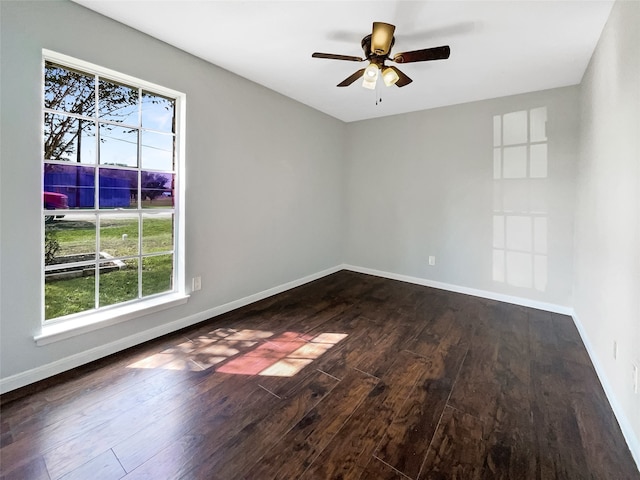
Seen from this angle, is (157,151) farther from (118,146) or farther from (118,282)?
(118,282)

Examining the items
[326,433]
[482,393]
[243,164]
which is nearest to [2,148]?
[243,164]

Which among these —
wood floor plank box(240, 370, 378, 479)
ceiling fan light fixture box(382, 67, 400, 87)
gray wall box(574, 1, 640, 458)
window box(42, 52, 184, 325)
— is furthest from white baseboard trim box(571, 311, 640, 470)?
window box(42, 52, 184, 325)

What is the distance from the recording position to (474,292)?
3.82 m

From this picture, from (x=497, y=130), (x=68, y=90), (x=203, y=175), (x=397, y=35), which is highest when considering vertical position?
(x=397, y=35)

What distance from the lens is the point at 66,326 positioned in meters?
2.04

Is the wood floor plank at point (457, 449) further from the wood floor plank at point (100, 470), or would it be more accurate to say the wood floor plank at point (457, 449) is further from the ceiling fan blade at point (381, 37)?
the ceiling fan blade at point (381, 37)

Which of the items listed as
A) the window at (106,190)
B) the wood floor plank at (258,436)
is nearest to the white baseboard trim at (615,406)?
the wood floor plank at (258,436)

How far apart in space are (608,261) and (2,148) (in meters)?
3.90

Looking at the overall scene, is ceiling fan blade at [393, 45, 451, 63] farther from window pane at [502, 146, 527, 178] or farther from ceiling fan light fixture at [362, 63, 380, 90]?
window pane at [502, 146, 527, 178]

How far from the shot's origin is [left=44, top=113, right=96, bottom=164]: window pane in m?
1.97

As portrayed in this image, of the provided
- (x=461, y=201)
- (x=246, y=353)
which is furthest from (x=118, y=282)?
(x=461, y=201)

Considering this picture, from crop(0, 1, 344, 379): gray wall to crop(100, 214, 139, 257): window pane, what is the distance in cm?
41

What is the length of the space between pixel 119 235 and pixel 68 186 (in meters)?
0.48

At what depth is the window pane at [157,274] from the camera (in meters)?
2.57
